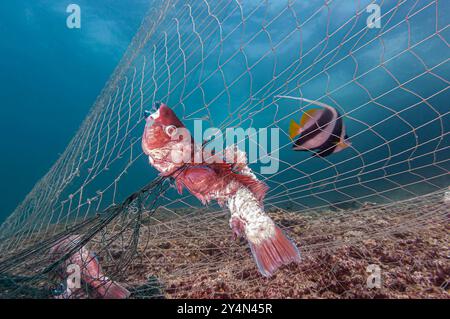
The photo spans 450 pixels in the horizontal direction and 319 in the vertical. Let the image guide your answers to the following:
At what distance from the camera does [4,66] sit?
58.9 metres

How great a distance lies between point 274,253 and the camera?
2.03 m

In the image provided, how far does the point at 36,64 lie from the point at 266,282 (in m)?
76.3

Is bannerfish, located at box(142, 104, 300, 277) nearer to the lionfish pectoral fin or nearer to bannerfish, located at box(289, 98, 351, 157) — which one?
the lionfish pectoral fin

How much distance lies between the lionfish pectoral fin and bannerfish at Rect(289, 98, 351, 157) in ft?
2.93

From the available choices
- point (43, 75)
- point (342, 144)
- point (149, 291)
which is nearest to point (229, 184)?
point (342, 144)

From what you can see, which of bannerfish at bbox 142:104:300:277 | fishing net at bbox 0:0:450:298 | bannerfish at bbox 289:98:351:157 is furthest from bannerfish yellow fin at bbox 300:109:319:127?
bannerfish at bbox 142:104:300:277

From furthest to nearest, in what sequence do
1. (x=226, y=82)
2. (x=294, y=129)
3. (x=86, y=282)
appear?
(x=226, y=82) < (x=294, y=129) < (x=86, y=282)

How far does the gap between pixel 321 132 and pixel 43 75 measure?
3062 inches

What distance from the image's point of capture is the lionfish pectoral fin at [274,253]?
199 centimetres

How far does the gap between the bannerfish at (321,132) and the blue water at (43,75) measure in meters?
37.7

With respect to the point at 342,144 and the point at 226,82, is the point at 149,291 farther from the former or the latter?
the point at 226,82

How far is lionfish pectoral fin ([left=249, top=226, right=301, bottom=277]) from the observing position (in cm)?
199
